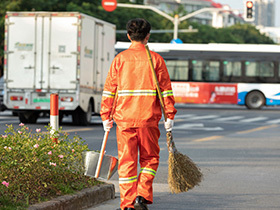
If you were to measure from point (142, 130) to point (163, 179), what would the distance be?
3.77 metres

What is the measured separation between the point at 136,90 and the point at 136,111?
7.4 inches

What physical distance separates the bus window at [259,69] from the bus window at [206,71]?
62.7 inches

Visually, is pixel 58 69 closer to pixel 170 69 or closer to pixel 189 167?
pixel 189 167

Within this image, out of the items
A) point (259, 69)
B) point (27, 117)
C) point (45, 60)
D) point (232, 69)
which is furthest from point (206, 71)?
point (45, 60)

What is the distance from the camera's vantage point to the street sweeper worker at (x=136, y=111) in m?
6.72

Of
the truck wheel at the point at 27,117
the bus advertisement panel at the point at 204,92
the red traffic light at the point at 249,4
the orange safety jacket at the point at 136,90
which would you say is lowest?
the truck wheel at the point at 27,117

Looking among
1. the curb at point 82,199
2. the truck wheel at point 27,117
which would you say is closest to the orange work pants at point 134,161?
the curb at point 82,199

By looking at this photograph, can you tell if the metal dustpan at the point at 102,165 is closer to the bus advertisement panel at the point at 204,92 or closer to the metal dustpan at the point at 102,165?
the metal dustpan at the point at 102,165

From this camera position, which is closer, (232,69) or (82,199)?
(82,199)

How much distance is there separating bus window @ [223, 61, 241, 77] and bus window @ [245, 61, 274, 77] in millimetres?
416

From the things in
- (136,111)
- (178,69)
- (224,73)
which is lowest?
(136,111)

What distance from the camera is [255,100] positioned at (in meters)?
39.3

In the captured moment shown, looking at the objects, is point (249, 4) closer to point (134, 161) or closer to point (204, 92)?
point (204, 92)

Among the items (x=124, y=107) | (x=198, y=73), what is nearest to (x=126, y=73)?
(x=124, y=107)
